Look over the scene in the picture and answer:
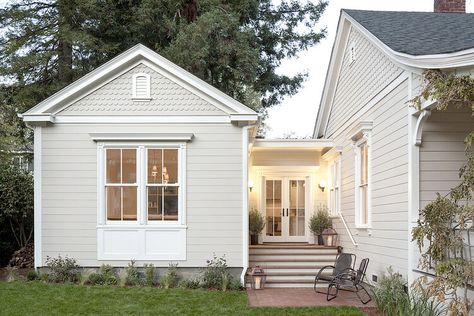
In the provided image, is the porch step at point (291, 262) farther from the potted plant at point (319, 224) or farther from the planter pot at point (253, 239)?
the planter pot at point (253, 239)

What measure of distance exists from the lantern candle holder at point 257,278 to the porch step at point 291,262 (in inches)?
12.2

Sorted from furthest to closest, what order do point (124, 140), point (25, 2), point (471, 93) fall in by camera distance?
point (25, 2), point (124, 140), point (471, 93)

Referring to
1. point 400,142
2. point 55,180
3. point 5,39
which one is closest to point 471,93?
point 400,142

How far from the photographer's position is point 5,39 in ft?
62.3

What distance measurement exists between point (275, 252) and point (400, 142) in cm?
520

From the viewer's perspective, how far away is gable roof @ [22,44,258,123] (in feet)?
41.6

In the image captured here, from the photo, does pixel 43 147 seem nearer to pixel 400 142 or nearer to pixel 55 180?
pixel 55 180

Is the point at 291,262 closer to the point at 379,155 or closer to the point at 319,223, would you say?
the point at 319,223

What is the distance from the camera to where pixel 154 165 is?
1284 centimetres

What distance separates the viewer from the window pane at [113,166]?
1285 cm

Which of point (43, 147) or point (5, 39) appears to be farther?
point (5, 39)

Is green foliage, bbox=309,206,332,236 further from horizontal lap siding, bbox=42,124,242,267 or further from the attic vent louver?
the attic vent louver

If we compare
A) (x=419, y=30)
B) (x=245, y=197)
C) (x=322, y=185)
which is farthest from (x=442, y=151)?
(x=322, y=185)

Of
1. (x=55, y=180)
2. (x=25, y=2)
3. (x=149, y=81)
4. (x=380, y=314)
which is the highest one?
(x=25, y=2)
